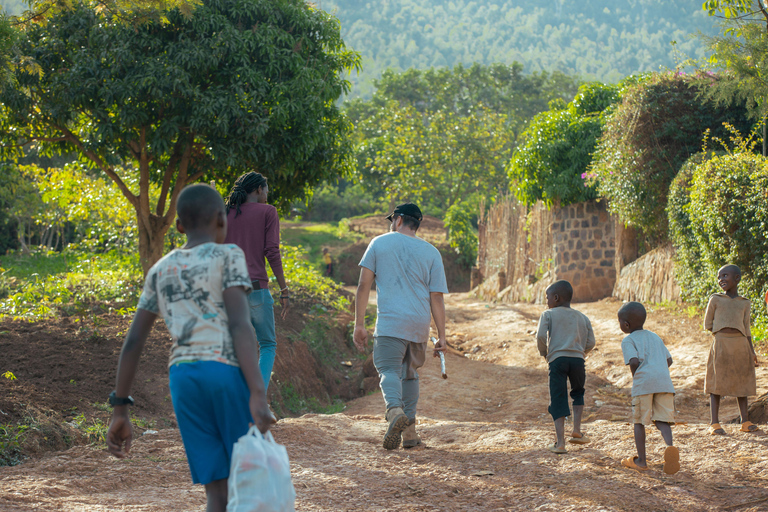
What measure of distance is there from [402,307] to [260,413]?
2553 mm

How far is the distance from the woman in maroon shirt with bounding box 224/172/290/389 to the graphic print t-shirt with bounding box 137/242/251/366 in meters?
2.27

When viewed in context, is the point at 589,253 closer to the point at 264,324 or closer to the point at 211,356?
the point at 264,324

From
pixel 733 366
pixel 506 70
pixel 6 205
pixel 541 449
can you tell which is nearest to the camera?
pixel 541 449

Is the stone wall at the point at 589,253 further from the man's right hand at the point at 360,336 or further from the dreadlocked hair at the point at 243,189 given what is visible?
the dreadlocked hair at the point at 243,189

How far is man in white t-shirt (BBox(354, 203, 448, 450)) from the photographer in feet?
15.1

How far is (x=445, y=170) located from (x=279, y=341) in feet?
66.1

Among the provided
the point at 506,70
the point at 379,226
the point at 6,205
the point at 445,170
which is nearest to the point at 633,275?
the point at 445,170

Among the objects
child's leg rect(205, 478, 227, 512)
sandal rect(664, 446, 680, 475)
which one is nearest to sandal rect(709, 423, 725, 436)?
sandal rect(664, 446, 680, 475)

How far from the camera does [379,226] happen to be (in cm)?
3123

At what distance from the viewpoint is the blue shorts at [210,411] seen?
2.21 metres

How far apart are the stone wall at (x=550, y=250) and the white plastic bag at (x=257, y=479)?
13.3 meters

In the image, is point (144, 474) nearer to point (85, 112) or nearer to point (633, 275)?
point (85, 112)

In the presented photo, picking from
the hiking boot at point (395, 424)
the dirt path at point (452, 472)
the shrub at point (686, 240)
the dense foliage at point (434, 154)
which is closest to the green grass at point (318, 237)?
the dense foliage at point (434, 154)

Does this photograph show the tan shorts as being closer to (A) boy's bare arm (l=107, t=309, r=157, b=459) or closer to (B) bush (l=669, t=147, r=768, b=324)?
(A) boy's bare arm (l=107, t=309, r=157, b=459)
